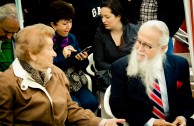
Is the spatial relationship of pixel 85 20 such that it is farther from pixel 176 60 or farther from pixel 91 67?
pixel 176 60

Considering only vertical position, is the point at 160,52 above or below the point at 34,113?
above

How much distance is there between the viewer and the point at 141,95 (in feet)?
9.84

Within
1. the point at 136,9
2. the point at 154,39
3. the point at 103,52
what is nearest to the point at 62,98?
the point at 154,39

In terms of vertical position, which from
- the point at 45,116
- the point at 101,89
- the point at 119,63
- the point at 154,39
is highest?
the point at 154,39

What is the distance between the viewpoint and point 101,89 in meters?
4.21

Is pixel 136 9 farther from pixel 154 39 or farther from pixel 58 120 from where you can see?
pixel 58 120

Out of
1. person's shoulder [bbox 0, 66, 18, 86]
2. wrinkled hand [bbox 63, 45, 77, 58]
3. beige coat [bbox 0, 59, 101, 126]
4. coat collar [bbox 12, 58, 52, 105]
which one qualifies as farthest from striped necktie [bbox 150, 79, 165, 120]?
wrinkled hand [bbox 63, 45, 77, 58]

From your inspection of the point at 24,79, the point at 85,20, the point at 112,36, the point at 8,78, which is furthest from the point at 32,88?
the point at 85,20

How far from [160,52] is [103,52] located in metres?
1.46

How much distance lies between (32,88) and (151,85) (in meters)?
1.03

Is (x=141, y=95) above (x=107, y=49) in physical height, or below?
below

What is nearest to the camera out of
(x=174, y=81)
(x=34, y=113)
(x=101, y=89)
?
(x=34, y=113)

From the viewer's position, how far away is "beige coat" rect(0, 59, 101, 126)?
2.55 meters

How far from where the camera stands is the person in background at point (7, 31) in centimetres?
347
